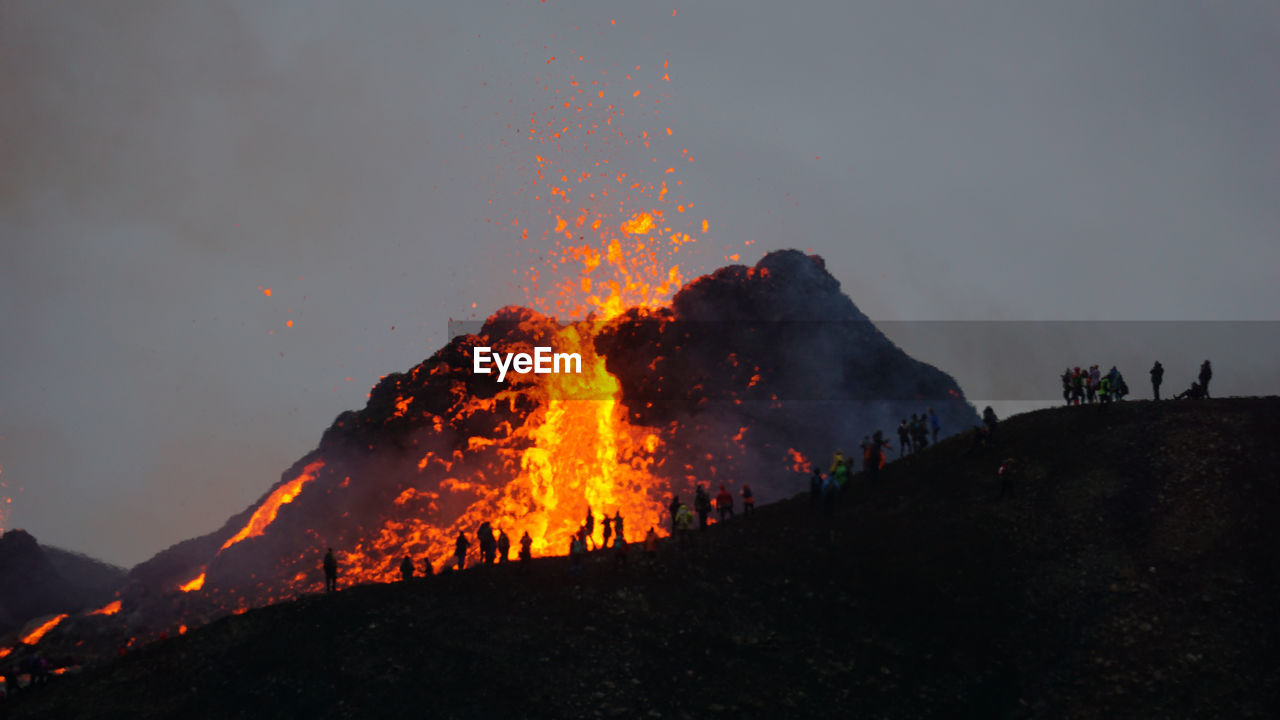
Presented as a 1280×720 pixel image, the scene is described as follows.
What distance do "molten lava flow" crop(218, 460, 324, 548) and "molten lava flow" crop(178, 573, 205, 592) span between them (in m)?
3.72

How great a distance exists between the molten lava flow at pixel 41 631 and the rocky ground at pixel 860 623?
63136 millimetres

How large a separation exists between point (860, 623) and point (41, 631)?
3341 inches

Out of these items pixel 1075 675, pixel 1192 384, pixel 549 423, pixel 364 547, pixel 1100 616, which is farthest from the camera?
pixel 549 423

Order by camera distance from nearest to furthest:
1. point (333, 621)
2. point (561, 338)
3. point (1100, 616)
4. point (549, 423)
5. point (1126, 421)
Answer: point (1100, 616), point (333, 621), point (1126, 421), point (549, 423), point (561, 338)

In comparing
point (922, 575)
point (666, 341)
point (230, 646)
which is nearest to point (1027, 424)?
point (922, 575)

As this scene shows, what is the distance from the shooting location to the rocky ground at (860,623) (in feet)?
92.1

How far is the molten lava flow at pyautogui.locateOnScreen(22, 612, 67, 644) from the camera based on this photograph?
81.8 metres

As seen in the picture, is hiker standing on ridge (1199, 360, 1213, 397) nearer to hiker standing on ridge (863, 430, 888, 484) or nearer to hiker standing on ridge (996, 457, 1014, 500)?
hiker standing on ridge (996, 457, 1014, 500)

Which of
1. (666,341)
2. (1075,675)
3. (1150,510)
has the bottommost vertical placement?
(1075,675)

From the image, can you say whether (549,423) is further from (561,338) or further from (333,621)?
(333,621)

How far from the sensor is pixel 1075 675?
2855cm

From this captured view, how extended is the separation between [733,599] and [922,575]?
7.41 meters

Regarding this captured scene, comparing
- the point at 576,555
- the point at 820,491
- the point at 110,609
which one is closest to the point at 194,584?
the point at 110,609

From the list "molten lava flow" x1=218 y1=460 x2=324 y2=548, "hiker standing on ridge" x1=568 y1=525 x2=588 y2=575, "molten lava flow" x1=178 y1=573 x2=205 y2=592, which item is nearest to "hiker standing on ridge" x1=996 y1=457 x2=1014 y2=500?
"hiker standing on ridge" x1=568 y1=525 x2=588 y2=575
